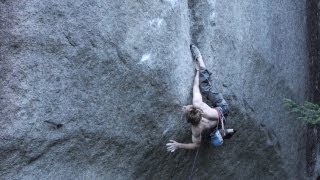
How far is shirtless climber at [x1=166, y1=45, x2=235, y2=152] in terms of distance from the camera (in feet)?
18.1

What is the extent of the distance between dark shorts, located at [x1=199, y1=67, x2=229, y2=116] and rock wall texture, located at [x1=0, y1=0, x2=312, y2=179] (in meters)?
0.19

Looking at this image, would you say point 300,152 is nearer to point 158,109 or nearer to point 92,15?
point 158,109

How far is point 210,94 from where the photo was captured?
240 inches

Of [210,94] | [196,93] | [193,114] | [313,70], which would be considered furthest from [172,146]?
[313,70]

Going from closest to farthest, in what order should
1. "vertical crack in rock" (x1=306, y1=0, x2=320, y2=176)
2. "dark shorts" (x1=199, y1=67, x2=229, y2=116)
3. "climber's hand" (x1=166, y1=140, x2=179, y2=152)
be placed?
"climber's hand" (x1=166, y1=140, x2=179, y2=152), "dark shorts" (x1=199, y1=67, x2=229, y2=116), "vertical crack in rock" (x1=306, y1=0, x2=320, y2=176)

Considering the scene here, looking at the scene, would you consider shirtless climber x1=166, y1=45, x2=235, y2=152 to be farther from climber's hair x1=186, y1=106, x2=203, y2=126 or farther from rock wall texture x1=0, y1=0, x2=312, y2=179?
rock wall texture x1=0, y1=0, x2=312, y2=179

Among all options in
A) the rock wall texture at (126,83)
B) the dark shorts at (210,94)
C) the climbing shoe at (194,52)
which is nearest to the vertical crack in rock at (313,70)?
the rock wall texture at (126,83)

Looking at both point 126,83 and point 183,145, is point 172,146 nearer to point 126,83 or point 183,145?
point 183,145

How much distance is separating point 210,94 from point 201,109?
53 centimetres

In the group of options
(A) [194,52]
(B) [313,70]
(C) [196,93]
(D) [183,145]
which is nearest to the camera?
(D) [183,145]

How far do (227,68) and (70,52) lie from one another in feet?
9.34

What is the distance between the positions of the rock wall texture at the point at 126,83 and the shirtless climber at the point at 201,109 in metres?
0.14

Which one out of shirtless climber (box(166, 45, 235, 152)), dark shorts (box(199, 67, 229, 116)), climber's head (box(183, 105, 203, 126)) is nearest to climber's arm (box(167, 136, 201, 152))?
shirtless climber (box(166, 45, 235, 152))

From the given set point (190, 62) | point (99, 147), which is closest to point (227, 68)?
point (190, 62)
